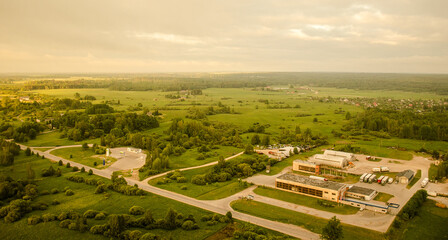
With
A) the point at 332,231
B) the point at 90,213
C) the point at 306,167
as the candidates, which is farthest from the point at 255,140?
the point at 90,213

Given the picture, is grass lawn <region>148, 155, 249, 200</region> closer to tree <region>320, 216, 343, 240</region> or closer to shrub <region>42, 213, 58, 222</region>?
shrub <region>42, 213, 58, 222</region>

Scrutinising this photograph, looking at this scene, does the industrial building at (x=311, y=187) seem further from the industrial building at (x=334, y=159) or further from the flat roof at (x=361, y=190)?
the industrial building at (x=334, y=159)

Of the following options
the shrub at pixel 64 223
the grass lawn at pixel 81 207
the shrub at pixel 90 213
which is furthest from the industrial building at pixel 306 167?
the shrub at pixel 64 223

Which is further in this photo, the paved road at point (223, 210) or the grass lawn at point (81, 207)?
the paved road at point (223, 210)

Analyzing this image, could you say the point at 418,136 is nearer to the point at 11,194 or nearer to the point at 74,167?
the point at 74,167

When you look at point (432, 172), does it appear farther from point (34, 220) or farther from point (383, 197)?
point (34, 220)

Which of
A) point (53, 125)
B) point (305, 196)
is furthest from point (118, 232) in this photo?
point (53, 125)

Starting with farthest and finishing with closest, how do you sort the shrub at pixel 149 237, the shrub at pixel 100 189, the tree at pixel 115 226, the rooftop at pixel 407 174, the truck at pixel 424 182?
the rooftop at pixel 407 174 → the truck at pixel 424 182 → the shrub at pixel 100 189 → the tree at pixel 115 226 → the shrub at pixel 149 237
